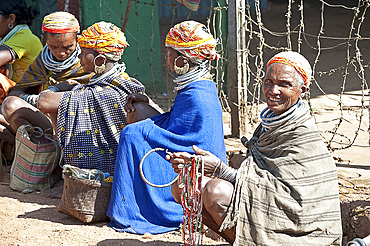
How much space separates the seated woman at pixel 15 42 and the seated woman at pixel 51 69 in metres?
0.39

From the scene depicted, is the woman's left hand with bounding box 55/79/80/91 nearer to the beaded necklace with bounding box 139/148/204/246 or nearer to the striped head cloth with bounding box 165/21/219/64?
the striped head cloth with bounding box 165/21/219/64

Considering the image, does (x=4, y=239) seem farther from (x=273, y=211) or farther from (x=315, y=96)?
(x=315, y=96)

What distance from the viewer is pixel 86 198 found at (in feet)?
13.9

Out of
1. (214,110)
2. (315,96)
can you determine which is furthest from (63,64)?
(315,96)

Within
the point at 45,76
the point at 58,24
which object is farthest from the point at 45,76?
the point at 58,24

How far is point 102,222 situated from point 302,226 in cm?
190

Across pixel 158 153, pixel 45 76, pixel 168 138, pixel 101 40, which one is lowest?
pixel 158 153

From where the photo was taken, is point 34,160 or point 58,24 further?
point 34,160

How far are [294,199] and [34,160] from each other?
287 cm

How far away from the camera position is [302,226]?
2992 millimetres

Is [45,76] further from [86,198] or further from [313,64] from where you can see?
[313,64]

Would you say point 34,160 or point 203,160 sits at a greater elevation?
point 203,160

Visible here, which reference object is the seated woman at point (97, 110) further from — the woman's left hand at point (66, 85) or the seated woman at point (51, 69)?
the seated woman at point (51, 69)

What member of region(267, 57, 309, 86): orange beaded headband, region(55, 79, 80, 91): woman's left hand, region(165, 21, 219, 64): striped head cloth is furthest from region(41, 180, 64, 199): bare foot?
region(267, 57, 309, 86): orange beaded headband
